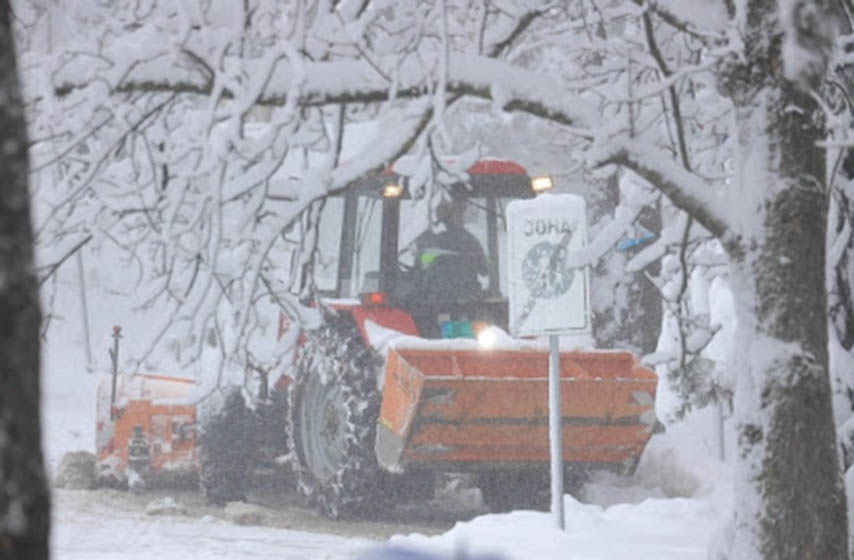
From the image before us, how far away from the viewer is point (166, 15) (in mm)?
5309

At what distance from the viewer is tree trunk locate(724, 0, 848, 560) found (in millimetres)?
4902

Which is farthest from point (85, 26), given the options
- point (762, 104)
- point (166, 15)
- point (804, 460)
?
point (804, 460)

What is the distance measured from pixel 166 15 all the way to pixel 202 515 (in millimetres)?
5653

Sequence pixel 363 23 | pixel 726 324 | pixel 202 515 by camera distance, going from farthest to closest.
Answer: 1. pixel 726 324
2. pixel 202 515
3. pixel 363 23

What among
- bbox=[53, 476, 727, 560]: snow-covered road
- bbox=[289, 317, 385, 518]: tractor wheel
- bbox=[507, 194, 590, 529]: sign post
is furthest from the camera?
bbox=[289, 317, 385, 518]: tractor wheel

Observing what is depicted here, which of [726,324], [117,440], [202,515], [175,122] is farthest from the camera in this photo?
[726,324]

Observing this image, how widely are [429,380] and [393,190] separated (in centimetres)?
190

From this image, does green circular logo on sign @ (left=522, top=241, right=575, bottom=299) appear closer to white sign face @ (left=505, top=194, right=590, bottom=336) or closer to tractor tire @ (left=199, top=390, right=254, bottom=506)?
white sign face @ (left=505, top=194, right=590, bottom=336)

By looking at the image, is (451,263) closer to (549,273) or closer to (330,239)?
(330,239)

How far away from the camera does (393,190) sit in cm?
1005

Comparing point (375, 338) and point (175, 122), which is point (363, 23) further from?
point (375, 338)

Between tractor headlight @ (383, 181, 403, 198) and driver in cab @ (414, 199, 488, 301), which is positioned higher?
tractor headlight @ (383, 181, 403, 198)

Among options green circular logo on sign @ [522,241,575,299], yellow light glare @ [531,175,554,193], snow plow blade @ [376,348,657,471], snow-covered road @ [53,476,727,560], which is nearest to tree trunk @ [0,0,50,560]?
snow-covered road @ [53,476,727,560]

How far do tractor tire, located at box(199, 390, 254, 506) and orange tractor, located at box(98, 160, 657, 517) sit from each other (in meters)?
0.64
